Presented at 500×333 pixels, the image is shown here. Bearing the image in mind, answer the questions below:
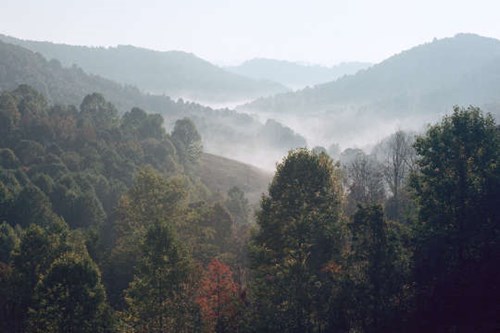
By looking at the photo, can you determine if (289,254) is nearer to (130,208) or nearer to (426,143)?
(426,143)

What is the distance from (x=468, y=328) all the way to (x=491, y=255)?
7250mm

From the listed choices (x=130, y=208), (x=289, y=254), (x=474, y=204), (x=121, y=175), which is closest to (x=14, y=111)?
(x=121, y=175)

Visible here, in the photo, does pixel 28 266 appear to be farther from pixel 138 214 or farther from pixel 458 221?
pixel 458 221

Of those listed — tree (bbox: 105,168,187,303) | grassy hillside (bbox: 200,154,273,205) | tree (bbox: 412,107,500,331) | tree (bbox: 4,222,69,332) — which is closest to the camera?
tree (bbox: 412,107,500,331)

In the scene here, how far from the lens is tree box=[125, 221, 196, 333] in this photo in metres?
39.8

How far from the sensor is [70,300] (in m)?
37.9

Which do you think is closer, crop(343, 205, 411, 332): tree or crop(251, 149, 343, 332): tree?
crop(343, 205, 411, 332): tree

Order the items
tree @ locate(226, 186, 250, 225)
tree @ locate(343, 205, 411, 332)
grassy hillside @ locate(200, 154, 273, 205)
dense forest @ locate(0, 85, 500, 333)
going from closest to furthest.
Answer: tree @ locate(343, 205, 411, 332) → dense forest @ locate(0, 85, 500, 333) → tree @ locate(226, 186, 250, 225) → grassy hillside @ locate(200, 154, 273, 205)

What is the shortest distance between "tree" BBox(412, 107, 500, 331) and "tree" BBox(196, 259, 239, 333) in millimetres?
15819

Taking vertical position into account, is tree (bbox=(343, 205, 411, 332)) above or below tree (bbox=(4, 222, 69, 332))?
above

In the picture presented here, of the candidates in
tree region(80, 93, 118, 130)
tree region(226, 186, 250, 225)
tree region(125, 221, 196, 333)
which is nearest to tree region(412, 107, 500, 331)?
tree region(125, 221, 196, 333)

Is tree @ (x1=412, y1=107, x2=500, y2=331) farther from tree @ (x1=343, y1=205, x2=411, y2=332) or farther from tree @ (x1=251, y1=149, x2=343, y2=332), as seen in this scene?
tree @ (x1=251, y1=149, x2=343, y2=332)

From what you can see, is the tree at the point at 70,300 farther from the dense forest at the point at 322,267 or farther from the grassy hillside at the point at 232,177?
the grassy hillside at the point at 232,177

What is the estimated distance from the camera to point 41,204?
251ft
